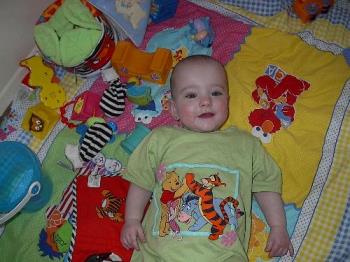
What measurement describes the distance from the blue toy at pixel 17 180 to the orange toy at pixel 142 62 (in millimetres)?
519

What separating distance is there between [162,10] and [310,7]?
642mm

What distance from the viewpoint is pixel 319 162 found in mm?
1612

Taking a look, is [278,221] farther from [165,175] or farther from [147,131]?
[147,131]

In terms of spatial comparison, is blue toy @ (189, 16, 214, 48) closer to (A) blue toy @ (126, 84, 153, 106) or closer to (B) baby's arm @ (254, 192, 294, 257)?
(A) blue toy @ (126, 84, 153, 106)

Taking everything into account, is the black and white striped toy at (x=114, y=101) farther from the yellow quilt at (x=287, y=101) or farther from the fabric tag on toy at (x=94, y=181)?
the yellow quilt at (x=287, y=101)

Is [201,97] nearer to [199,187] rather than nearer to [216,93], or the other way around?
[216,93]

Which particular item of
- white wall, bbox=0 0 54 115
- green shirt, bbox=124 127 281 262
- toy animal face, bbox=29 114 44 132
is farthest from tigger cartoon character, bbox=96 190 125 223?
white wall, bbox=0 0 54 115

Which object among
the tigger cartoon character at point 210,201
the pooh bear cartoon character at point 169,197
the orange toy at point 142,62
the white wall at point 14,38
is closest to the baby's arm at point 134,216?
the pooh bear cartoon character at point 169,197

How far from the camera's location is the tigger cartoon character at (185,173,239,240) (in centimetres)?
135

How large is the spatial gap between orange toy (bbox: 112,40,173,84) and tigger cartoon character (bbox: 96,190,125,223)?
52 cm

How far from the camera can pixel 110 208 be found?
159cm

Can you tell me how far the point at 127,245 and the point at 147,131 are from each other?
0.44 m

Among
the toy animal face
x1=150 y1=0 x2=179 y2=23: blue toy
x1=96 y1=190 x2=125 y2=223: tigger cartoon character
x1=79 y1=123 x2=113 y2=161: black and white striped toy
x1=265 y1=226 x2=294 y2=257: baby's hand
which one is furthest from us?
x1=150 y1=0 x2=179 y2=23: blue toy

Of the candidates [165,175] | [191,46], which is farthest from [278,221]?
[191,46]
